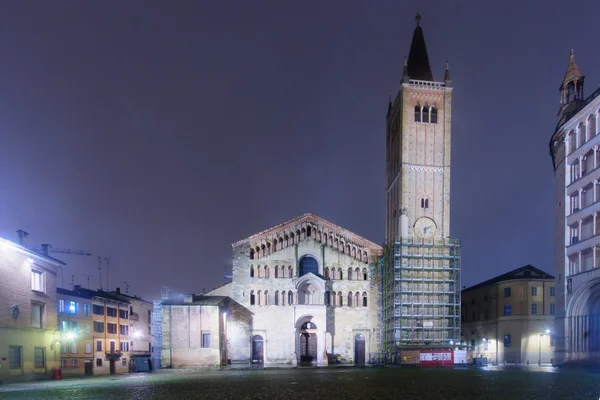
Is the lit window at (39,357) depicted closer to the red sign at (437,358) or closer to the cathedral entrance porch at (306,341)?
the cathedral entrance porch at (306,341)

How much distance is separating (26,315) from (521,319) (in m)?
49.4

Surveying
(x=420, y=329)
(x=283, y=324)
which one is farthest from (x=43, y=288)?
(x=420, y=329)

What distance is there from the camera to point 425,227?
57594mm

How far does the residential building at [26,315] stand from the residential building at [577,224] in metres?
36.7

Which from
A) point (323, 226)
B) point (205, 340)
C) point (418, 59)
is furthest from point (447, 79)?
point (205, 340)

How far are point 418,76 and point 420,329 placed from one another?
27.6 metres

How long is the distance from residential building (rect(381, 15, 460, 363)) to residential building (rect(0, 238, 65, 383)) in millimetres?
31636

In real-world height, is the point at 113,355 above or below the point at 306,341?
below

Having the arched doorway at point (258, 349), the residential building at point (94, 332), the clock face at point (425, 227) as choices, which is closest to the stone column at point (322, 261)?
the arched doorway at point (258, 349)

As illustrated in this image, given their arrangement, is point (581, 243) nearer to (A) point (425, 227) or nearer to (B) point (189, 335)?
(A) point (425, 227)

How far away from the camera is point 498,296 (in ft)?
208

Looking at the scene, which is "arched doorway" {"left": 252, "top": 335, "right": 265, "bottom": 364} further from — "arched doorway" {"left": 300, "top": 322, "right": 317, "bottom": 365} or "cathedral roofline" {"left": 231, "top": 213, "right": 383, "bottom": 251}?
"cathedral roofline" {"left": 231, "top": 213, "right": 383, "bottom": 251}

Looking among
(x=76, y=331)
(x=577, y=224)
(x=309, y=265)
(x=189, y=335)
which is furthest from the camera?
(x=309, y=265)

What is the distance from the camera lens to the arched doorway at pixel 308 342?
57.8m
